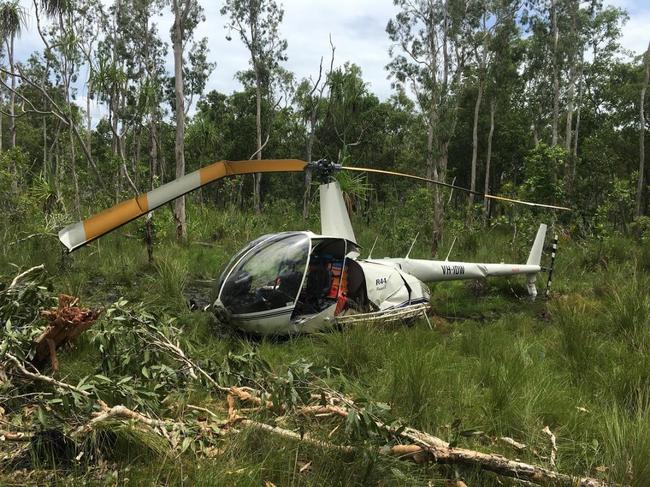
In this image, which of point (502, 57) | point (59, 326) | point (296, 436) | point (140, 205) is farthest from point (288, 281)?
point (502, 57)

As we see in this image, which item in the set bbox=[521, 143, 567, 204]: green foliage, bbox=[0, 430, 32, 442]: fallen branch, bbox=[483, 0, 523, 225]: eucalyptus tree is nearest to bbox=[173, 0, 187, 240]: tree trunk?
bbox=[521, 143, 567, 204]: green foliage

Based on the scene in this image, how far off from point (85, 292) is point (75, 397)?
511 cm

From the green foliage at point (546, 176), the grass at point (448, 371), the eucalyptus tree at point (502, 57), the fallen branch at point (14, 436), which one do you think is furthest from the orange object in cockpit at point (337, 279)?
the eucalyptus tree at point (502, 57)

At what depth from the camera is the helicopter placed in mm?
5320

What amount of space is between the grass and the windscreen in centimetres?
42

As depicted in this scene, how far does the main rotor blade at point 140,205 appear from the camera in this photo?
12.0 feet

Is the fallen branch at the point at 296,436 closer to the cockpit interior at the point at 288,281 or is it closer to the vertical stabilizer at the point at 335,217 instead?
the cockpit interior at the point at 288,281

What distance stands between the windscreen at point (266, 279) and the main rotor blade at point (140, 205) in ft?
4.37

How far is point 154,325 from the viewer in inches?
→ 140

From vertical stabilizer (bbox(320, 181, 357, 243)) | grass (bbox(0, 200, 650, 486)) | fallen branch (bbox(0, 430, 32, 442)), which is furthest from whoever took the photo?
vertical stabilizer (bbox(320, 181, 357, 243))

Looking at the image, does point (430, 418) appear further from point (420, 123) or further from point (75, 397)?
point (420, 123)

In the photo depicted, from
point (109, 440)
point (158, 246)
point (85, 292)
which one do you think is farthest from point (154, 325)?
point (158, 246)

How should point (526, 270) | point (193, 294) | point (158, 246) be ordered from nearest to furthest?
1. point (193, 294)
2. point (526, 270)
3. point (158, 246)

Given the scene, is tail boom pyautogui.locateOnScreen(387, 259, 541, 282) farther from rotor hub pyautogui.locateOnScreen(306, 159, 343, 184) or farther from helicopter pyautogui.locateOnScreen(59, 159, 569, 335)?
rotor hub pyautogui.locateOnScreen(306, 159, 343, 184)
